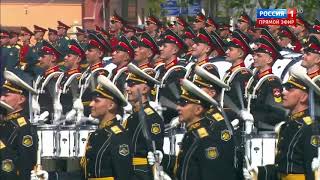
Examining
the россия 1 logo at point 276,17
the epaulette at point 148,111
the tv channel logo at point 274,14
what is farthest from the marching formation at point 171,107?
the tv channel logo at point 274,14

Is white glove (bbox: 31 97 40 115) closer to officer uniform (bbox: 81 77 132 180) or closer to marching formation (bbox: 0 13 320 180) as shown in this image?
marching formation (bbox: 0 13 320 180)

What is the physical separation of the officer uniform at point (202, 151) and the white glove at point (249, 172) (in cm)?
93

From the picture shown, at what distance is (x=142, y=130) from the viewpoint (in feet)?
37.2

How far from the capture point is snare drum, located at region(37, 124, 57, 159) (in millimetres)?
14492

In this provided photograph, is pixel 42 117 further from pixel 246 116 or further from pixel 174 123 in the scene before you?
pixel 246 116

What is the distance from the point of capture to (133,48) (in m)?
15.7

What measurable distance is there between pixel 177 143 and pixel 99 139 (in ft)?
12.2

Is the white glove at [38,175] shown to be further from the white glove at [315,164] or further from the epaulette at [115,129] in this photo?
the white glove at [315,164]

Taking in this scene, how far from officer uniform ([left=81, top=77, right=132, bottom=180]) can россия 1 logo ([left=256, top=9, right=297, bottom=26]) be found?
10.1 meters

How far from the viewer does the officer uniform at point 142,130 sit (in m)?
11.2

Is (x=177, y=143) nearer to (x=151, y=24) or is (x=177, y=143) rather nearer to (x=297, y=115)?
(x=297, y=115)

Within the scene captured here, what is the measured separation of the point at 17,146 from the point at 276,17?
1132cm

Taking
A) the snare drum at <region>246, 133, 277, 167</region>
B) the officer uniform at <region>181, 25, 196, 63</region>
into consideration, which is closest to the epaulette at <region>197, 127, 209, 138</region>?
the snare drum at <region>246, 133, 277, 167</region>

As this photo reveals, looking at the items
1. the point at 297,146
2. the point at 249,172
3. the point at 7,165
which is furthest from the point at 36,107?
the point at 297,146
